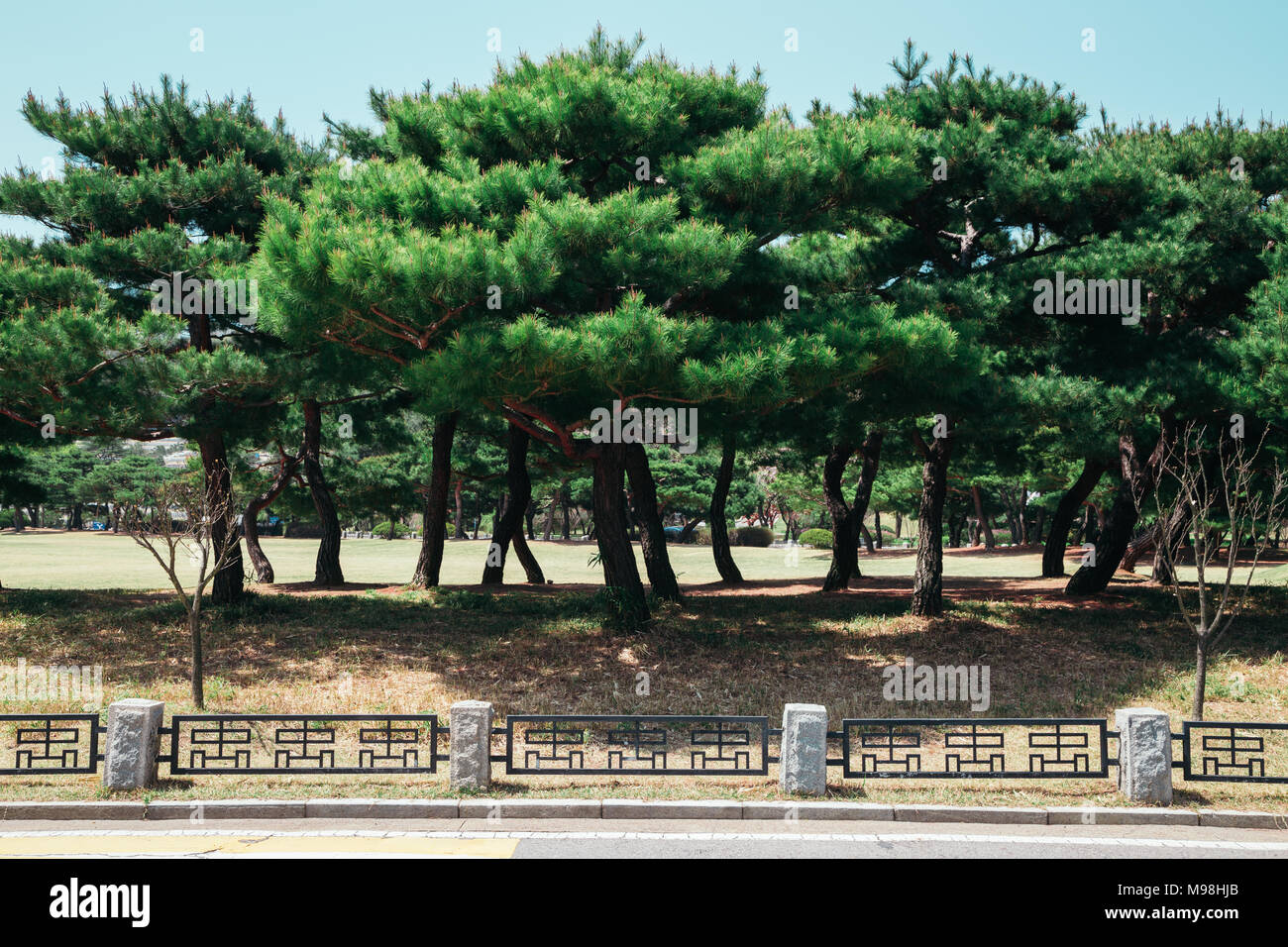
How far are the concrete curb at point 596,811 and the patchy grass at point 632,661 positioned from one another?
1.37ft

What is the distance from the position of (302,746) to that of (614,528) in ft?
24.3

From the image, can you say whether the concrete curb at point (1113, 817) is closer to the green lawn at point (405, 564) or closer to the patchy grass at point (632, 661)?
the patchy grass at point (632, 661)

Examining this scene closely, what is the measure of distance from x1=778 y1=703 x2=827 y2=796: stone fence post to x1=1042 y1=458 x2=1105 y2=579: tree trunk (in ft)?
55.8

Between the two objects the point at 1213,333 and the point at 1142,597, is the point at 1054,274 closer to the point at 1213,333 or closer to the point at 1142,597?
the point at 1213,333

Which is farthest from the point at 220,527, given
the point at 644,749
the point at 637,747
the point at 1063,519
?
the point at 1063,519

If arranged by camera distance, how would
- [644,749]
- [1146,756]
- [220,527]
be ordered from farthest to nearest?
[220,527], [644,749], [1146,756]

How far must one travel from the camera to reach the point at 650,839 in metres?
Result: 7.47

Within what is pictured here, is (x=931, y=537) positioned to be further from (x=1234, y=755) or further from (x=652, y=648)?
(x=1234, y=755)

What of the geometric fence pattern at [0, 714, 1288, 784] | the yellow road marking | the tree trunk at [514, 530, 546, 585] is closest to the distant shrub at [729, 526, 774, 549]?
the tree trunk at [514, 530, 546, 585]

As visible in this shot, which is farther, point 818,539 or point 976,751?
point 818,539

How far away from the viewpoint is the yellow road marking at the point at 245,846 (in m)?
7.05

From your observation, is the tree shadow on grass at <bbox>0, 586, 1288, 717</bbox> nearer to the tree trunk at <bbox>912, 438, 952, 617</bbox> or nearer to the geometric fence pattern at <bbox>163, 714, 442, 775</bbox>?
the tree trunk at <bbox>912, 438, 952, 617</bbox>

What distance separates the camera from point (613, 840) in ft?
24.4

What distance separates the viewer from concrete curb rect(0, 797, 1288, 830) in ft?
26.2
